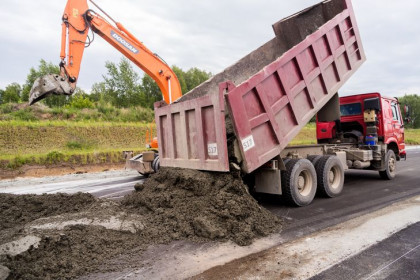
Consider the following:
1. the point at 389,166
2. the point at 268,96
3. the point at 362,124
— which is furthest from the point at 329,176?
the point at 389,166

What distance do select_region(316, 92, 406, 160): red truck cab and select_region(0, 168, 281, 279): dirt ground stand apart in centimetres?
517

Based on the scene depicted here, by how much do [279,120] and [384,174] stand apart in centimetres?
530

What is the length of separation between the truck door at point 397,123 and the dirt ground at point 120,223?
6.57 m

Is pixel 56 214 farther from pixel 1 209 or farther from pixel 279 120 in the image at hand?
pixel 279 120

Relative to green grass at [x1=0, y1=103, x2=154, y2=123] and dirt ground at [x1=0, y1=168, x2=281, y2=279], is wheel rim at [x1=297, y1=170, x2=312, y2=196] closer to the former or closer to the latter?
dirt ground at [x1=0, y1=168, x2=281, y2=279]

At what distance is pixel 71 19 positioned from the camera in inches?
303

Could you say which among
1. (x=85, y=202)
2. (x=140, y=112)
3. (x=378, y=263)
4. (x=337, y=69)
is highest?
(x=140, y=112)

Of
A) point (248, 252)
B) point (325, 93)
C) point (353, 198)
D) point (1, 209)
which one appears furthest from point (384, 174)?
point (1, 209)

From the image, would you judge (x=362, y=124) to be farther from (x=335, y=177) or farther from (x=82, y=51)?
(x=82, y=51)

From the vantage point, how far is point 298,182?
219 inches

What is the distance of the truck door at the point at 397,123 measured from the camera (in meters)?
8.81

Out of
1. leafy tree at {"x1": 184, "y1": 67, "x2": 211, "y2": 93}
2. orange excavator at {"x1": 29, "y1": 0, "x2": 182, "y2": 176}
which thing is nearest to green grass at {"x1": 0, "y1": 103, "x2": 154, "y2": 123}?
orange excavator at {"x1": 29, "y1": 0, "x2": 182, "y2": 176}

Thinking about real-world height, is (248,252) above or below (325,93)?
below

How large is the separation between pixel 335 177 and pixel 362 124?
2.65 metres
